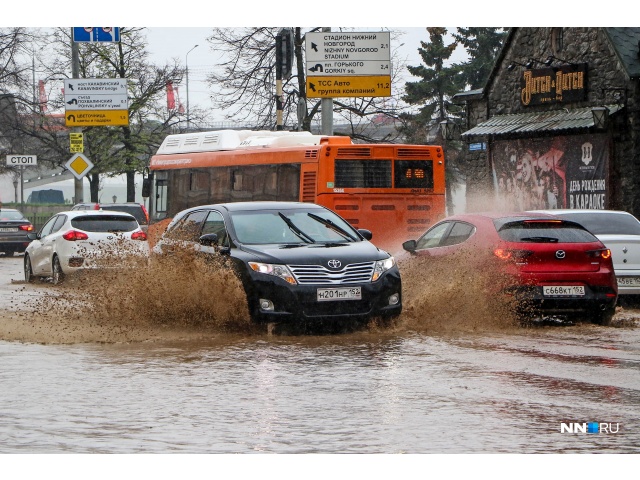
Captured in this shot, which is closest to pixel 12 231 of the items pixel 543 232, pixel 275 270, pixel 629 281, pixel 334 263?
pixel 629 281

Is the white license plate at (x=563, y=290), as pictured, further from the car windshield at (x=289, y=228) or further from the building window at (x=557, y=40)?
the building window at (x=557, y=40)

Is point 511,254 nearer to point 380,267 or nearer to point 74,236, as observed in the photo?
point 380,267

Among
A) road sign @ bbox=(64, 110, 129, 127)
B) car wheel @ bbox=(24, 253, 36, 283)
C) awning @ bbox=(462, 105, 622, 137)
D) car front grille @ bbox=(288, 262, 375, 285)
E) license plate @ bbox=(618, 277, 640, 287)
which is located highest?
road sign @ bbox=(64, 110, 129, 127)

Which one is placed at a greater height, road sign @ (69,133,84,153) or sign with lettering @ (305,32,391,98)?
sign with lettering @ (305,32,391,98)

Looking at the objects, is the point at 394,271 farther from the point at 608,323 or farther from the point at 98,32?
the point at 98,32

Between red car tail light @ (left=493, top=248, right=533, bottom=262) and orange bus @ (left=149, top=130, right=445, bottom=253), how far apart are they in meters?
9.78

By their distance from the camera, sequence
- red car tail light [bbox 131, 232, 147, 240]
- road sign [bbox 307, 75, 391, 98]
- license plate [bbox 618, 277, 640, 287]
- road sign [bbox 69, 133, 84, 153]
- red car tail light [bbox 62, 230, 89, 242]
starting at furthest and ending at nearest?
road sign [bbox 69, 133, 84, 153] → road sign [bbox 307, 75, 391, 98] → red car tail light [bbox 131, 232, 147, 240] → red car tail light [bbox 62, 230, 89, 242] → license plate [bbox 618, 277, 640, 287]

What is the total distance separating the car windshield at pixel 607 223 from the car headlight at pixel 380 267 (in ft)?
15.8

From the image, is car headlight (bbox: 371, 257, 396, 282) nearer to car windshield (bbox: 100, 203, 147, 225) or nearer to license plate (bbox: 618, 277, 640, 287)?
license plate (bbox: 618, 277, 640, 287)

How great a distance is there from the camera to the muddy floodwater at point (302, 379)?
7.49 m

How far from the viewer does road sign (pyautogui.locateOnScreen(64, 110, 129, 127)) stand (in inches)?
1636

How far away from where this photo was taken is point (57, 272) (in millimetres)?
24156

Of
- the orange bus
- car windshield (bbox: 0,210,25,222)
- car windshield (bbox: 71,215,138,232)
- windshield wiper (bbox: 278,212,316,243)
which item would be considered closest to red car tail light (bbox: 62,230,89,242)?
car windshield (bbox: 71,215,138,232)

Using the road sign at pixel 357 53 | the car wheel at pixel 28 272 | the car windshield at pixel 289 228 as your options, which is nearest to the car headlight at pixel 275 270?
the car windshield at pixel 289 228
